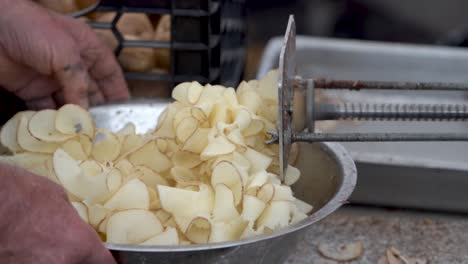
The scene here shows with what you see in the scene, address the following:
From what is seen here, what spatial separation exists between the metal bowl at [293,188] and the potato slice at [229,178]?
0.10 metres

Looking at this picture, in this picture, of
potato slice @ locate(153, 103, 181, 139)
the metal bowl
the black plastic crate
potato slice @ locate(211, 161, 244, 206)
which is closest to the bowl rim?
the metal bowl

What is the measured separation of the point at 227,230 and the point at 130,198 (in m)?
0.13

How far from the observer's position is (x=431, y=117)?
923mm

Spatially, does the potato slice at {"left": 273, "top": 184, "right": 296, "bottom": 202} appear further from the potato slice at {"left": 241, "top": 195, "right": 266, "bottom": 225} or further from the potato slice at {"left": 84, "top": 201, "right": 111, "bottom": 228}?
the potato slice at {"left": 84, "top": 201, "right": 111, "bottom": 228}

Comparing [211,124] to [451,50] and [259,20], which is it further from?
[259,20]

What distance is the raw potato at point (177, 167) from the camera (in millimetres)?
891

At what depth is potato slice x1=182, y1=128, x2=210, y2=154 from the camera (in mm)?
982

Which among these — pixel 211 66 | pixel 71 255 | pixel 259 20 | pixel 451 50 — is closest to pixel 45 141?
pixel 71 255

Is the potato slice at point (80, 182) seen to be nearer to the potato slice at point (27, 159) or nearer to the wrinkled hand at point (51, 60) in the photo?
the potato slice at point (27, 159)

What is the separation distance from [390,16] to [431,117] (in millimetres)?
2853

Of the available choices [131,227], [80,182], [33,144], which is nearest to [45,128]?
[33,144]

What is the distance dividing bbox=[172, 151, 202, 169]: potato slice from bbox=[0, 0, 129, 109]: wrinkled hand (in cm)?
33

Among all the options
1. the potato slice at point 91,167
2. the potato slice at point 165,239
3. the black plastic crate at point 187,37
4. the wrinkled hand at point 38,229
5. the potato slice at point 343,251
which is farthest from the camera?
the black plastic crate at point 187,37

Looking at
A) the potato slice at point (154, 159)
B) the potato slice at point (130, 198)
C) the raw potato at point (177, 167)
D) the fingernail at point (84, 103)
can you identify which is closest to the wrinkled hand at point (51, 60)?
the fingernail at point (84, 103)
